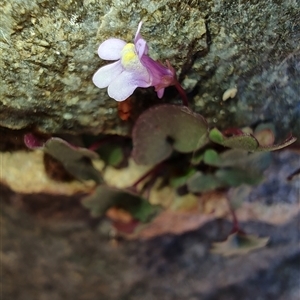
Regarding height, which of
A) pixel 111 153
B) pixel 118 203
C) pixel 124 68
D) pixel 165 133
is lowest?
pixel 118 203

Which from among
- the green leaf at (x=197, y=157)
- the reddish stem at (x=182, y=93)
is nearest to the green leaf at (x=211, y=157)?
the green leaf at (x=197, y=157)

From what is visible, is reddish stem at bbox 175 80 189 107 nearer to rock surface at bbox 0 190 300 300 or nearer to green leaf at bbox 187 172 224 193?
green leaf at bbox 187 172 224 193

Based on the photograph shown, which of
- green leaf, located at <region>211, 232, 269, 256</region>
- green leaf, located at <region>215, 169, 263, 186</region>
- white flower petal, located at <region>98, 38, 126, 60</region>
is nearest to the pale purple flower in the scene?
white flower petal, located at <region>98, 38, 126, 60</region>

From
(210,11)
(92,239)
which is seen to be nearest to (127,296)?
(92,239)

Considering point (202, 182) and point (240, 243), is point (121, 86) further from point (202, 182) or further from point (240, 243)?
point (240, 243)

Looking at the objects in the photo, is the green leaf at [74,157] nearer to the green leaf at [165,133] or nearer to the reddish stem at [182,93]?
the green leaf at [165,133]

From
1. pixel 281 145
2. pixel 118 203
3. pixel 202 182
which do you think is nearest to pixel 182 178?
pixel 202 182
